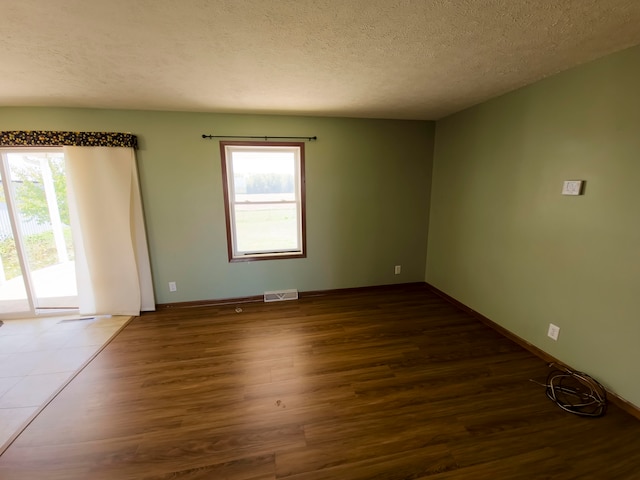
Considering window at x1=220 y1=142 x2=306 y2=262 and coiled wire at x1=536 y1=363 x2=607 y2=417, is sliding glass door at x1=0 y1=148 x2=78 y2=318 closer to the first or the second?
window at x1=220 y1=142 x2=306 y2=262

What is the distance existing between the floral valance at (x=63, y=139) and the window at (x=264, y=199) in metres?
1.02

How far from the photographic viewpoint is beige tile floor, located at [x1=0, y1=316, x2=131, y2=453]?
179 centimetres

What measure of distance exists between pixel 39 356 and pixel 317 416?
257cm

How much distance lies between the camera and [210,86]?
2180 mm

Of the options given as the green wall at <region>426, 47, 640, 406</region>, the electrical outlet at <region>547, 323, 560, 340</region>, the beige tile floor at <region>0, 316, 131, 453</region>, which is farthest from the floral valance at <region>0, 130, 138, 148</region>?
the electrical outlet at <region>547, 323, 560, 340</region>

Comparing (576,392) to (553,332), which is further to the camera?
(553,332)

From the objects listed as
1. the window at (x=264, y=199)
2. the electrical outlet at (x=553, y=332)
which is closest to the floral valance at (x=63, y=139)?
the window at (x=264, y=199)

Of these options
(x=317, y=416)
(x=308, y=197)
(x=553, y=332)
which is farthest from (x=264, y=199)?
(x=553, y=332)

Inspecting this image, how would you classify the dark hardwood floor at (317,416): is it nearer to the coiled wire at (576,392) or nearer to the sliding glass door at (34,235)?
the coiled wire at (576,392)

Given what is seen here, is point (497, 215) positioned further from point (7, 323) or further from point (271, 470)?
point (7, 323)

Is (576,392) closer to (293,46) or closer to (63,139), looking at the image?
(293,46)

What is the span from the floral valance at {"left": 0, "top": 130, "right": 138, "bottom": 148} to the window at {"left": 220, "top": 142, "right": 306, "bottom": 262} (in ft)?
3.34

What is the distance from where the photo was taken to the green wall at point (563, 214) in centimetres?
169

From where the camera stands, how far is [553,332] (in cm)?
217
